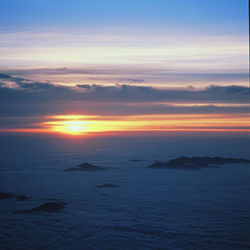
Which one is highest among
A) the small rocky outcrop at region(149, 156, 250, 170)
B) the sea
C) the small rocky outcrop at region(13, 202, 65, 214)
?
the small rocky outcrop at region(13, 202, 65, 214)

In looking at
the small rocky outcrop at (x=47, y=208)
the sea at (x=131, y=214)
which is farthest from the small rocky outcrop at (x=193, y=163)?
the small rocky outcrop at (x=47, y=208)

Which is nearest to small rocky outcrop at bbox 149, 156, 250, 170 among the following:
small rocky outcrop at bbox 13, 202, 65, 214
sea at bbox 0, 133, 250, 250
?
sea at bbox 0, 133, 250, 250

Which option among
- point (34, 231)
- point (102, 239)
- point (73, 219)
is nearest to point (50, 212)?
point (73, 219)

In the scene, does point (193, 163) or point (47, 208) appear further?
point (193, 163)

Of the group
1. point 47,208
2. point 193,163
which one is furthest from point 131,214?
point 193,163

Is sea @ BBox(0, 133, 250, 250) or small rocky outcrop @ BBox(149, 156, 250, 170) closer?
sea @ BBox(0, 133, 250, 250)

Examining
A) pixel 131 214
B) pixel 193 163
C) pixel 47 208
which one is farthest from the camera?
pixel 193 163

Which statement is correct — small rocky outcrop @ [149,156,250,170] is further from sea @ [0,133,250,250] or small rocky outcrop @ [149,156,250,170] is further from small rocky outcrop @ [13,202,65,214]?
small rocky outcrop @ [13,202,65,214]

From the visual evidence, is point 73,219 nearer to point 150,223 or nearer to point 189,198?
point 150,223

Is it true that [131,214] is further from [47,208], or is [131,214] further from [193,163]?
[193,163]

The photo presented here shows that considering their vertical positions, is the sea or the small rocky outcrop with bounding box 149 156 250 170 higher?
the sea

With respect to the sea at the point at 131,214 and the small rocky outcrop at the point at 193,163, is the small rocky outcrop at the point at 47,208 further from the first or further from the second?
the small rocky outcrop at the point at 193,163
